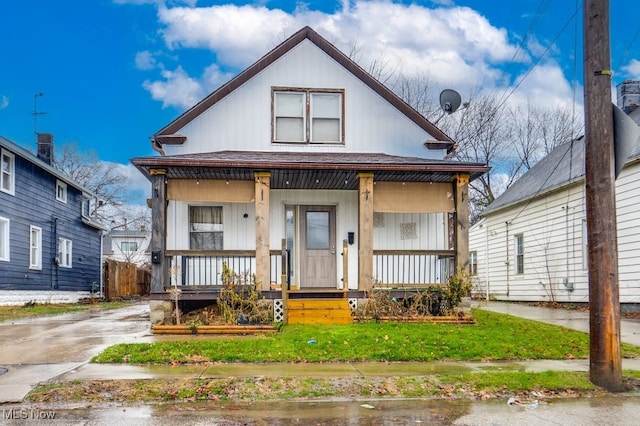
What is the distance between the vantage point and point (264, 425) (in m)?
4.42

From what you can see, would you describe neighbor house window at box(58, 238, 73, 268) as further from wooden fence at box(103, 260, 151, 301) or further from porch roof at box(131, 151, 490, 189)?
porch roof at box(131, 151, 490, 189)

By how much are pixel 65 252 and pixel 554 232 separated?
18617mm

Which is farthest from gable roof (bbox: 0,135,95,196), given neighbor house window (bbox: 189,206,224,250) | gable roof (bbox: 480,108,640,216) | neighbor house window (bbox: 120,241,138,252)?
neighbor house window (bbox: 120,241,138,252)

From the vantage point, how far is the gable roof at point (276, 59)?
42.5 feet

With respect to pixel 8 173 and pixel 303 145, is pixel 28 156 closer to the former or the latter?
pixel 8 173

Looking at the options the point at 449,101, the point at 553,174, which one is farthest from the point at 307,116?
the point at 553,174

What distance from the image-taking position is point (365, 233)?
11.1 metres

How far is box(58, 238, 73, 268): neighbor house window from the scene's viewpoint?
71.6 ft

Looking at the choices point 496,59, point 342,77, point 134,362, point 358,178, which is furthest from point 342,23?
point 134,362

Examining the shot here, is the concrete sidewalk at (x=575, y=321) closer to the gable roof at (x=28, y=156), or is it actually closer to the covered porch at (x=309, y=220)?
the covered porch at (x=309, y=220)

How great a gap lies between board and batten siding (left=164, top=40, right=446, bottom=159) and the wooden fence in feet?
45.6

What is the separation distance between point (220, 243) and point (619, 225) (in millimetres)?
10004

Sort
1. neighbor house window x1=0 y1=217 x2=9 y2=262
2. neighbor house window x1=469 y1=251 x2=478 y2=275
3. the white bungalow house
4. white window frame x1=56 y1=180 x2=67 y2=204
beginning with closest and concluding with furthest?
the white bungalow house → neighbor house window x1=0 y1=217 x2=9 y2=262 → white window frame x1=56 y1=180 x2=67 y2=204 → neighbor house window x1=469 y1=251 x2=478 y2=275

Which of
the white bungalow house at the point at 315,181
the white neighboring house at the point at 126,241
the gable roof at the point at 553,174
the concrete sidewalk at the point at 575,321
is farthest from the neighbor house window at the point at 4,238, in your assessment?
the white neighboring house at the point at 126,241
